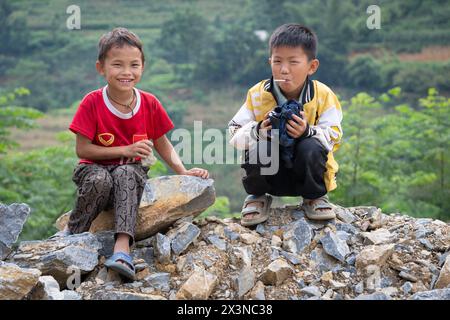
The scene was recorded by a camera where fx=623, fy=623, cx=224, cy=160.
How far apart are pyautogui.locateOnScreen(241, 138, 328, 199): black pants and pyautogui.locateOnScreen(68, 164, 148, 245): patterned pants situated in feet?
2.24

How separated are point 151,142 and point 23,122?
10.3 m

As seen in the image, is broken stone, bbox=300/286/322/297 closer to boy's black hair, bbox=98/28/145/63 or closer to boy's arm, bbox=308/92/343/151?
boy's arm, bbox=308/92/343/151

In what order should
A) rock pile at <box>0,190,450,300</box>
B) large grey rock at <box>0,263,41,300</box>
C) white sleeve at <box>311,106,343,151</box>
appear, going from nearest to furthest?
large grey rock at <box>0,263,41,300</box> → rock pile at <box>0,190,450,300</box> → white sleeve at <box>311,106,343,151</box>

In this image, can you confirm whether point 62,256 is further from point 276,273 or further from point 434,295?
point 434,295

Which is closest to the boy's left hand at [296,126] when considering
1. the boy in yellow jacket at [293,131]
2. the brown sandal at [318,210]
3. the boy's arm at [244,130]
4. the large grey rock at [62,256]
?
the boy in yellow jacket at [293,131]

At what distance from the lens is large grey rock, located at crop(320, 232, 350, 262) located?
3611mm

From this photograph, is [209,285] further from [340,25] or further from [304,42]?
[340,25]

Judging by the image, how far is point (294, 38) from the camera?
12.0 feet

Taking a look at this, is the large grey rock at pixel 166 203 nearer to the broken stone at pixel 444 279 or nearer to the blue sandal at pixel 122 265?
the blue sandal at pixel 122 265

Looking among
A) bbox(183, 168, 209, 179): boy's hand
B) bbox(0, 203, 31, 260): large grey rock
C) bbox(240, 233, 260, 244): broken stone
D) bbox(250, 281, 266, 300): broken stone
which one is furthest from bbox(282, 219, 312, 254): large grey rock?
bbox(0, 203, 31, 260): large grey rock

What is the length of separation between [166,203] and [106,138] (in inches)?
21.3

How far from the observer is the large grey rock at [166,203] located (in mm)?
3725

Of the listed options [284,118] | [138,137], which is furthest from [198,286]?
[284,118]

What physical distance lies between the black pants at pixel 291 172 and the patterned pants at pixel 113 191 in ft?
2.24
